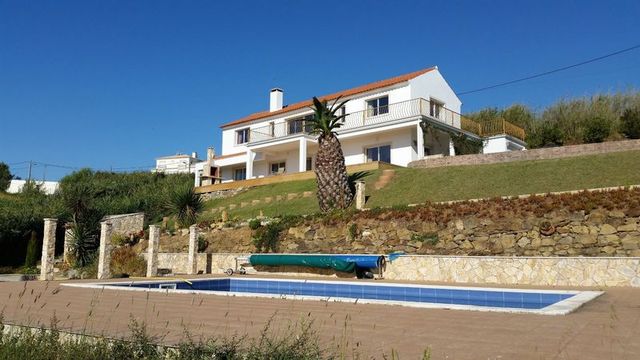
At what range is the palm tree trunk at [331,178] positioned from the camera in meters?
22.5

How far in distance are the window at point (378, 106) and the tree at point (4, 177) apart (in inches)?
1385

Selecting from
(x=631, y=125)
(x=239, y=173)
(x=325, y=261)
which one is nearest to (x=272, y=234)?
(x=325, y=261)

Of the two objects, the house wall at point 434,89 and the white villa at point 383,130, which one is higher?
the house wall at point 434,89

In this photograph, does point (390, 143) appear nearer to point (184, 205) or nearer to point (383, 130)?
point (383, 130)

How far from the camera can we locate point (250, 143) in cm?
3741

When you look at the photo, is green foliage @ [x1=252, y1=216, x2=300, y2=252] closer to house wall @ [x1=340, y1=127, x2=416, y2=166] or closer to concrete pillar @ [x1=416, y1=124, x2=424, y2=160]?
concrete pillar @ [x1=416, y1=124, x2=424, y2=160]

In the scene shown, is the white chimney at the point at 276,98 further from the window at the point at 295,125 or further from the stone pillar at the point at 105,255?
the stone pillar at the point at 105,255

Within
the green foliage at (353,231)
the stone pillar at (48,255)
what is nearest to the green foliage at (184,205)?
the stone pillar at (48,255)

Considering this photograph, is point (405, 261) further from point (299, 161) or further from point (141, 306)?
point (299, 161)

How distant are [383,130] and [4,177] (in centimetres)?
4065

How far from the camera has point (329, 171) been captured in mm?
22734

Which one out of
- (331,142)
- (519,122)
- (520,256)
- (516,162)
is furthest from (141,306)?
(519,122)

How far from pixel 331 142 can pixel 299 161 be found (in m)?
13.5

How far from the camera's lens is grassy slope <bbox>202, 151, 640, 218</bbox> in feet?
67.5
